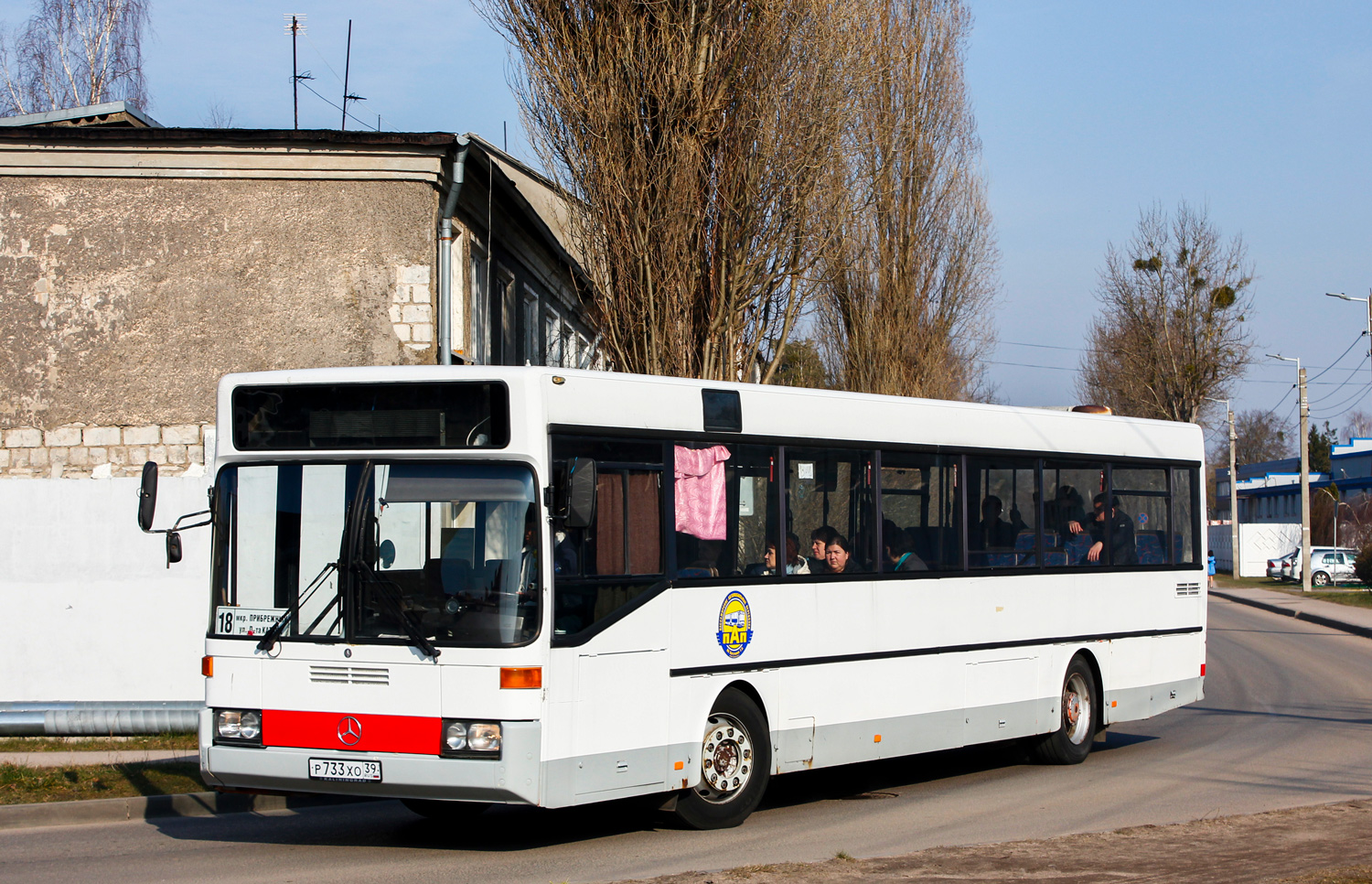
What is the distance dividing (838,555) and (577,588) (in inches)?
97.3

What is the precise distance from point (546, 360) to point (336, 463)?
1628 cm

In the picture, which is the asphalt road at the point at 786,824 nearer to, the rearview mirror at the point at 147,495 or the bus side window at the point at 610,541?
the bus side window at the point at 610,541

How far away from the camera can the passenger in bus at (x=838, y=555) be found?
9.42 meters

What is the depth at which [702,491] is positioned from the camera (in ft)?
28.3

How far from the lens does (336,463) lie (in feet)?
25.3

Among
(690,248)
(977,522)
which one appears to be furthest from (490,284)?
(977,522)

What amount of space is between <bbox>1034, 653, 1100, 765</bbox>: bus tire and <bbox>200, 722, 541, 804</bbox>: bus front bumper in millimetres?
5723

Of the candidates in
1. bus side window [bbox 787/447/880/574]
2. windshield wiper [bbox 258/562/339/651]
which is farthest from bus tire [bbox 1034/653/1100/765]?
windshield wiper [bbox 258/562/339/651]

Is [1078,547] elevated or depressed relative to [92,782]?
elevated

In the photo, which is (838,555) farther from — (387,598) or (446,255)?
(446,255)

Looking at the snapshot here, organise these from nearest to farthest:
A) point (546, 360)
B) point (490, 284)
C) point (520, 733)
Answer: point (520, 733), point (490, 284), point (546, 360)

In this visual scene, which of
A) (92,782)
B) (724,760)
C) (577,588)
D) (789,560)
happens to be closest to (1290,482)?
(789,560)

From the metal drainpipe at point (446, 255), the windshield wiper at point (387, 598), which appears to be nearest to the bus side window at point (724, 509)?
the windshield wiper at point (387, 598)

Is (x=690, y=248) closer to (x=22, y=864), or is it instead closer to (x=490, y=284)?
(x=490, y=284)
